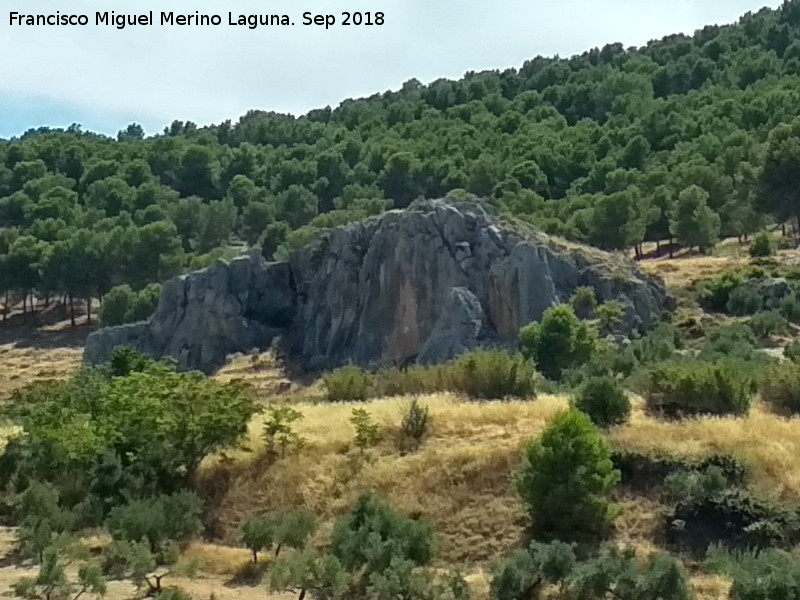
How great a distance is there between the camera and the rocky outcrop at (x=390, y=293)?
4125cm

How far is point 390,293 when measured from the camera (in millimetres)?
45156

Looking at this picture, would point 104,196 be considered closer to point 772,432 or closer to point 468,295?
point 468,295

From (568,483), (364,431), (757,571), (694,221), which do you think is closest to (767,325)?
(694,221)

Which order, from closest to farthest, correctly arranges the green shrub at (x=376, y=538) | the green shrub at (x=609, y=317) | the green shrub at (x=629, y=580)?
1. the green shrub at (x=629, y=580)
2. the green shrub at (x=376, y=538)
3. the green shrub at (x=609, y=317)

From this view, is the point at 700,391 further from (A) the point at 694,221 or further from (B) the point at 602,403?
(A) the point at 694,221

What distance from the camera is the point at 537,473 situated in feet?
51.6

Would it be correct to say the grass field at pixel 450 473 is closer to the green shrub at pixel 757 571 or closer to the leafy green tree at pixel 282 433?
the leafy green tree at pixel 282 433

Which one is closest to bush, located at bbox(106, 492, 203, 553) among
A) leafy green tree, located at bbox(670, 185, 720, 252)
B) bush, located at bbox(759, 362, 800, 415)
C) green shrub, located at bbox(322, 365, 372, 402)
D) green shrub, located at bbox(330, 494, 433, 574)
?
green shrub, located at bbox(330, 494, 433, 574)

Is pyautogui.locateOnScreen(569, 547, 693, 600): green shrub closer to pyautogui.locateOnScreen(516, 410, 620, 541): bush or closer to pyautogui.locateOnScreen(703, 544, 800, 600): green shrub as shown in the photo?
pyautogui.locateOnScreen(703, 544, 800, 600): green shrub

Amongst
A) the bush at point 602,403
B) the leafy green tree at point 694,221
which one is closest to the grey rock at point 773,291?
the leafy green tree at point 694,221

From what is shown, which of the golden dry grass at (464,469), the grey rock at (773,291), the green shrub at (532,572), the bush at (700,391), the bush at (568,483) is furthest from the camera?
the grey rock at (773,291)

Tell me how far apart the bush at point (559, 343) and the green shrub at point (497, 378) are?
9406mm

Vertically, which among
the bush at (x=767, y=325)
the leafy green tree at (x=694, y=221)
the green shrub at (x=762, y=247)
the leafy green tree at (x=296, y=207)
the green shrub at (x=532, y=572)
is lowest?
the green shrub at (x=532, y=572)

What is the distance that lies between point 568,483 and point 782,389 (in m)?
6.97
